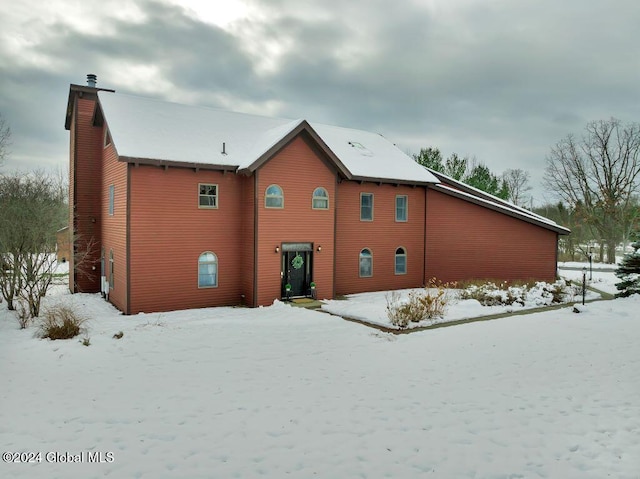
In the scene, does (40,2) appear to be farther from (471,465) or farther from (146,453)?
(471,465)

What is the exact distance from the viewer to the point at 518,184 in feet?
182

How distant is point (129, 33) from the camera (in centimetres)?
1767

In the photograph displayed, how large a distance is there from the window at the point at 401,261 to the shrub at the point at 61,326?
1524cm

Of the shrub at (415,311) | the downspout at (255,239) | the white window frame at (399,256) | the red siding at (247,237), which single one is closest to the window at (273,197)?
the downspout at (255,239)

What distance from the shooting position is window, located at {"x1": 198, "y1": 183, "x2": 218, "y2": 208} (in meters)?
16.9

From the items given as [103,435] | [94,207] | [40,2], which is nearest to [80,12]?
[40,2]

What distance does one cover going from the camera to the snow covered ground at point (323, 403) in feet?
18.5

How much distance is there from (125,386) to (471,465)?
21.1ft

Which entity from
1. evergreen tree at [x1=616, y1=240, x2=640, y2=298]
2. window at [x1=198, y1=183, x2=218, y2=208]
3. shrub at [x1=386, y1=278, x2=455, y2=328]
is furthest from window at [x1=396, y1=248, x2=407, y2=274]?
window at [x1=198, y1=183, x2=218, y2=208]

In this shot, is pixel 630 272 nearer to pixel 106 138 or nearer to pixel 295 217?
pixel 295 217

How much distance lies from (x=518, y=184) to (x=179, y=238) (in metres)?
50.9

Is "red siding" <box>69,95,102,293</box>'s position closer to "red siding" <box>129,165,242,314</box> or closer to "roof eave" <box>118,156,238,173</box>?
"red siding" <box>129,165,242,314</box>

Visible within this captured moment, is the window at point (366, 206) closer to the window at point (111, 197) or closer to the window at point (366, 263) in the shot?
the window at point (366, 263)

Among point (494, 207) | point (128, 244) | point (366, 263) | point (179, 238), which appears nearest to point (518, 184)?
point (494, 207)
